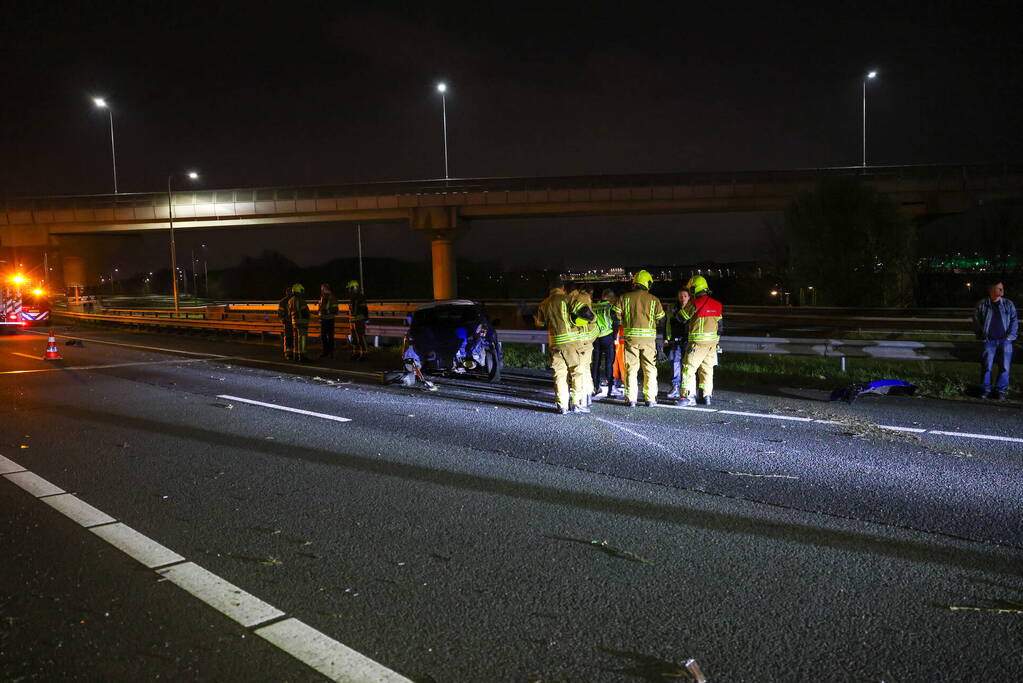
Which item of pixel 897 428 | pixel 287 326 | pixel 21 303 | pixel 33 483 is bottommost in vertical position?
pixel 897 428

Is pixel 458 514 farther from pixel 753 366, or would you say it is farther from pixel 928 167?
pixel 928 167

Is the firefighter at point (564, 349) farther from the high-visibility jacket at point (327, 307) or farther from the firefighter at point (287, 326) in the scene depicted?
the firefighter at point (287, 326)

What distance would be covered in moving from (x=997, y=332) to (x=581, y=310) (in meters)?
5.81

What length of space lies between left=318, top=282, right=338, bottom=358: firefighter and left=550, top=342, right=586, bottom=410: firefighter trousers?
869 cm

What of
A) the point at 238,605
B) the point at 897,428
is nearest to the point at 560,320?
the point at 897,428

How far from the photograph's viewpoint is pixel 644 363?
404 inches

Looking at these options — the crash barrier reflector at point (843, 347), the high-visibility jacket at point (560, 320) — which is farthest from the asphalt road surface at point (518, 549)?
the crash barrier reflector at point (843, 347)

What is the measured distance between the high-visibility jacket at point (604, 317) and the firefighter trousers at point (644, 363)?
2.09 feet

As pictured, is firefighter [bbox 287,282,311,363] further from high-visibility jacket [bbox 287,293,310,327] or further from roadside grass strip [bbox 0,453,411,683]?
roadside grass strip [bbox 0,453,411,683]

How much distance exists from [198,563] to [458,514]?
1.75m

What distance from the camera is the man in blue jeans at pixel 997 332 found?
10.3 meters

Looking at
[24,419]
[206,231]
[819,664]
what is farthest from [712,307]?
[206,231]

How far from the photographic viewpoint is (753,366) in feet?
49.8

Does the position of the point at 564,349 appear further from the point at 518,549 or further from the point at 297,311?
the point at 297,311
